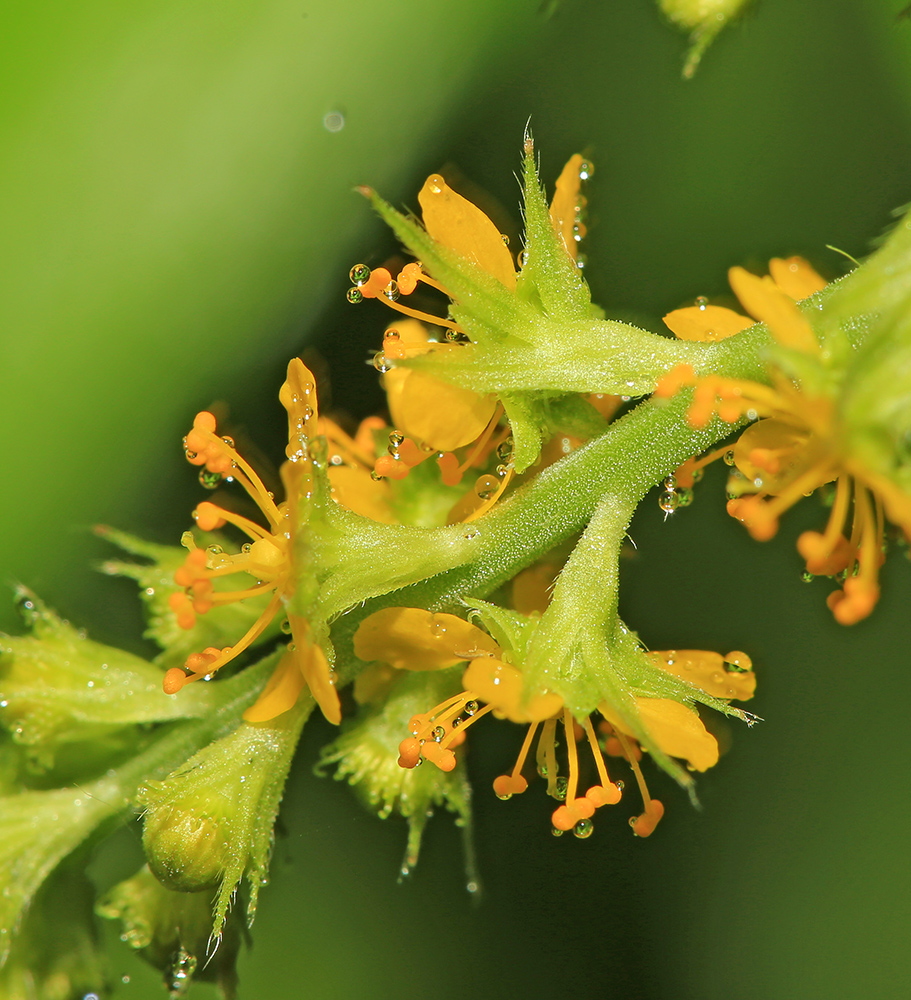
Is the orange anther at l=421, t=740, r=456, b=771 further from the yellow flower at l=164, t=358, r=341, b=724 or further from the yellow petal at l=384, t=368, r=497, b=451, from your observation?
the yellow petal at l=384, t=368, r=497, b=451

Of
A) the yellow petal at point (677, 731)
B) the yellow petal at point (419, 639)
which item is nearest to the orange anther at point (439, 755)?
the yellow petal at point (419, 639)

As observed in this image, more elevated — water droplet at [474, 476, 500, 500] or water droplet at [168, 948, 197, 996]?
water droplet at [474, 476, 500, 500]

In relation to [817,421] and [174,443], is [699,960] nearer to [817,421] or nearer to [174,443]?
[174,443]

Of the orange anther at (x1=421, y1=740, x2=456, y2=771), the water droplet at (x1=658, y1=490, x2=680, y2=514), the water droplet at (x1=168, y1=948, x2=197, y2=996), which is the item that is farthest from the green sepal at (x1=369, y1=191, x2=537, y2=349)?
the water droplet at (x1=168, y1=948, x2=197, y2=996)

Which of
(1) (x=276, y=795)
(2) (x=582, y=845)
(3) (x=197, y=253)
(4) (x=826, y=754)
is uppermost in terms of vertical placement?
(3) (x=197, y=253)

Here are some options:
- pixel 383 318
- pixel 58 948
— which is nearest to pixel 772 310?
pixel 383 318

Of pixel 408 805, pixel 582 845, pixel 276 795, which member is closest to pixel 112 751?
pixel 276 795
